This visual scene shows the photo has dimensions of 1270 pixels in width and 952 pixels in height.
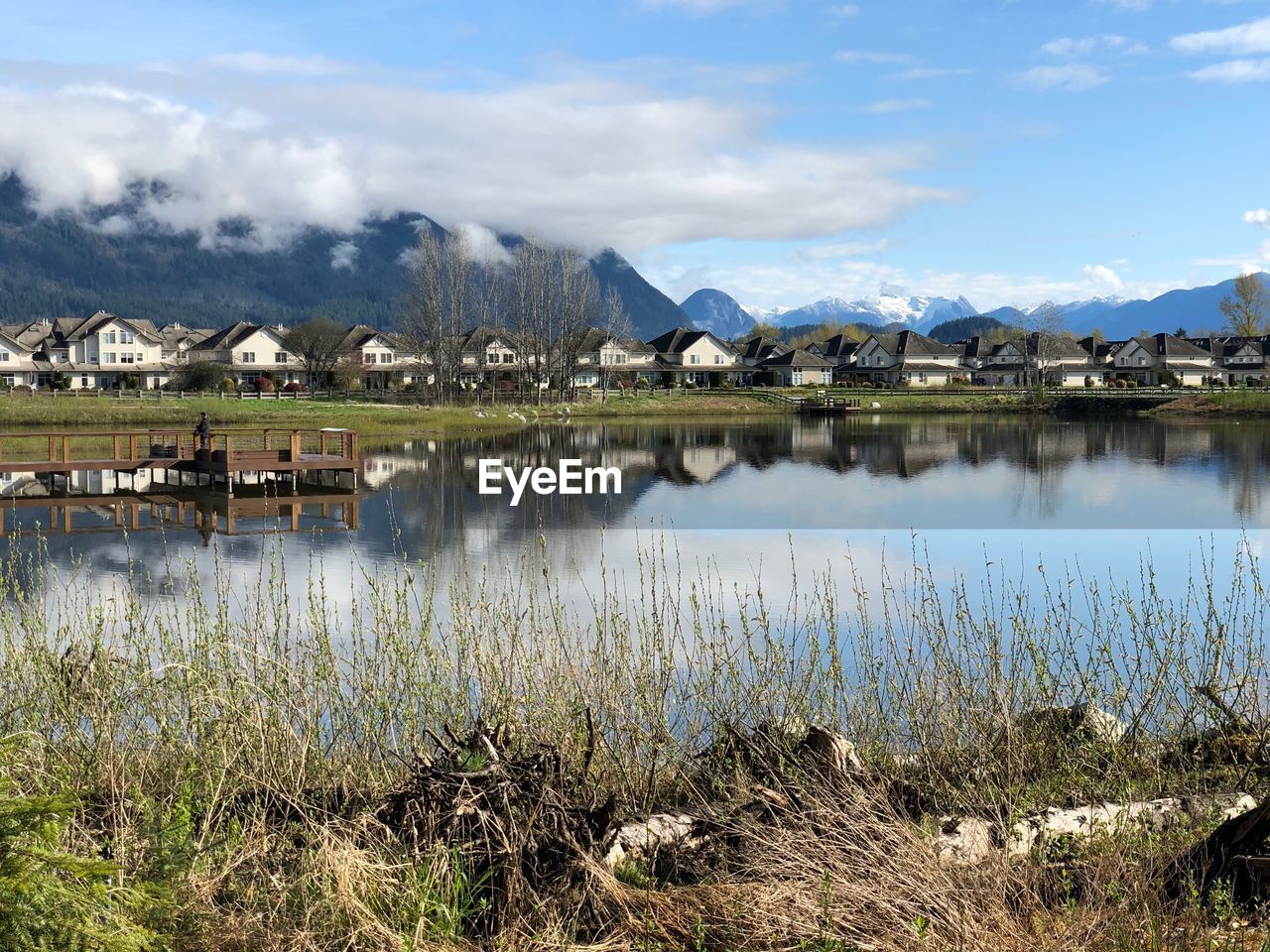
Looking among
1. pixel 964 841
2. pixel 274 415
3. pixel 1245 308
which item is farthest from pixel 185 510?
pixel 1245 308

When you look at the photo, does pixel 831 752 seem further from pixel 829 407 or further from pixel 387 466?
pixel 829 407

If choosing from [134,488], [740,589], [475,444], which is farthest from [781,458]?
[740,589]

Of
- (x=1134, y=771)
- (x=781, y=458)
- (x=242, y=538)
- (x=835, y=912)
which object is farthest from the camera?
(x=781, y=458)

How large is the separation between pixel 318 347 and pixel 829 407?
48022 mm

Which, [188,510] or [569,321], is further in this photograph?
[569,321]

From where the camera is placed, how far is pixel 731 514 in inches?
1100

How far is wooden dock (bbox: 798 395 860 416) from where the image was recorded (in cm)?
8119

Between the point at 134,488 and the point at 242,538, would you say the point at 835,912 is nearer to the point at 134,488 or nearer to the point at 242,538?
the point at 242,538

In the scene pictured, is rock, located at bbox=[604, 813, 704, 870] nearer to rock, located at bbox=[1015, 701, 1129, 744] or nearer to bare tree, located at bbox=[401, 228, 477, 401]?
rock, located at bbox=[1015, 701, 1129, 744]

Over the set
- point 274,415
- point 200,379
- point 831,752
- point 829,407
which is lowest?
point 831,752

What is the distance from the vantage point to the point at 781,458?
45.7 metres

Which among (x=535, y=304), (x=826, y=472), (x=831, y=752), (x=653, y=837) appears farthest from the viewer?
(x=535, y=304)

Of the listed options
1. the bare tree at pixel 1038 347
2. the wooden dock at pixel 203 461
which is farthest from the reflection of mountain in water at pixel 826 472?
the bare tree at pixel 1038 347

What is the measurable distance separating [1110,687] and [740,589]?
215 inches
